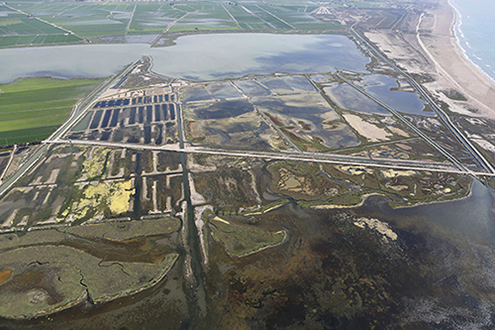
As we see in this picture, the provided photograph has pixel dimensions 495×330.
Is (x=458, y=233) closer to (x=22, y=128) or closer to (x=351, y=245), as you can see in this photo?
(x=351, y=245)

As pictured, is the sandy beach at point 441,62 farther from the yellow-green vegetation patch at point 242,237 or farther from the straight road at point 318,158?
the yellow-green vegetation patch at point 242,237

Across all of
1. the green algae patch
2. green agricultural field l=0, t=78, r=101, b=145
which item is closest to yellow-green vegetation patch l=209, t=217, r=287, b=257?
the green algae patch

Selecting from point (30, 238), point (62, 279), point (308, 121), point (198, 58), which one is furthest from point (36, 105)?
point (308, 121)

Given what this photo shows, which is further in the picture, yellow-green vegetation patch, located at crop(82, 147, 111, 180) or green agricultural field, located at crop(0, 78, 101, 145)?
green agricultural field, located at crop(0, 78, 101, 145)

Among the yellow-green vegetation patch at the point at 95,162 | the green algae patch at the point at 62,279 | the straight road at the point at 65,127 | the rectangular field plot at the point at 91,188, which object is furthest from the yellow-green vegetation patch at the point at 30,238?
the yellow-green vegetation patch at the point at 95,162

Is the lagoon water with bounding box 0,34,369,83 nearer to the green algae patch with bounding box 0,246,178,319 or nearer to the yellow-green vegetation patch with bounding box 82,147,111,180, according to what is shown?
the yellow-green vegetation patch with bounding box 82,147,111,180

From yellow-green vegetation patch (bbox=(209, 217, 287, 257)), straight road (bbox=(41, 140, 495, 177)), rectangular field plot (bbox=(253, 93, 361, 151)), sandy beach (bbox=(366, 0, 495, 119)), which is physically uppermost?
sandy beach (bbox=(366, 0, 495, 119))

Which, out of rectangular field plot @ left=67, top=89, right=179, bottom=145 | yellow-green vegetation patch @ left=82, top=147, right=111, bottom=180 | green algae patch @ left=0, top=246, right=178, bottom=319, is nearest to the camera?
green algae patch @ left=0, top=246, right=178, bottom=319
